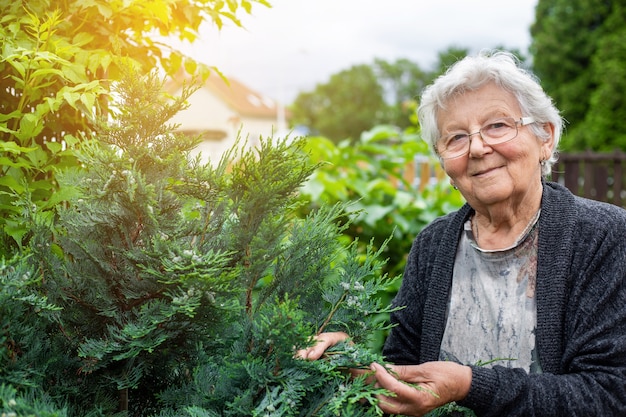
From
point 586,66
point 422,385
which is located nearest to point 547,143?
point 422,385

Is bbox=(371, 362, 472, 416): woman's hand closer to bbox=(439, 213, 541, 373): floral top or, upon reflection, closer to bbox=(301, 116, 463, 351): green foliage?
bbox=(439, 213, 541, 373): floral top

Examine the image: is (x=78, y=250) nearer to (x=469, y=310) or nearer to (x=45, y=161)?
(x=45, y=161)

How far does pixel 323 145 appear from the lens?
4.71m

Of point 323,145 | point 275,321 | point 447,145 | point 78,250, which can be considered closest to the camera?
point 275,321

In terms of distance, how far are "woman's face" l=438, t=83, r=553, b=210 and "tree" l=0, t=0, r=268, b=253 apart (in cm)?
77

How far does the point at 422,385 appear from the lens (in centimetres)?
165

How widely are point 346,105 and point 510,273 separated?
243 ft

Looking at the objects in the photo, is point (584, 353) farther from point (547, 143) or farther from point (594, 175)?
point (594, 175)

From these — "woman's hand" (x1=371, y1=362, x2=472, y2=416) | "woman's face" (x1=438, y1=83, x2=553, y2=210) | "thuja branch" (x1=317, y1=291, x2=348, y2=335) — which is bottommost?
"woman's hand" (x1=371, y1=362, x2=472, y2=416)

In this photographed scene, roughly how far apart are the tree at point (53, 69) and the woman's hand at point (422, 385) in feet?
2.94

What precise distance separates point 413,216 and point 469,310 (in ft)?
7.06

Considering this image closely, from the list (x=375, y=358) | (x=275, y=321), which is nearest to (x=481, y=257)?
(x=375, y=358)

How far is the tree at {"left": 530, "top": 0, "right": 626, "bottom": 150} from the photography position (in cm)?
2398

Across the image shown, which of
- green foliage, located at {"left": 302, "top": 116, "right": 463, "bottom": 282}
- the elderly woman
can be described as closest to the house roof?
green foliage, located at {"left": 302, "top": 116, "right": 463, "bottom": 282}
